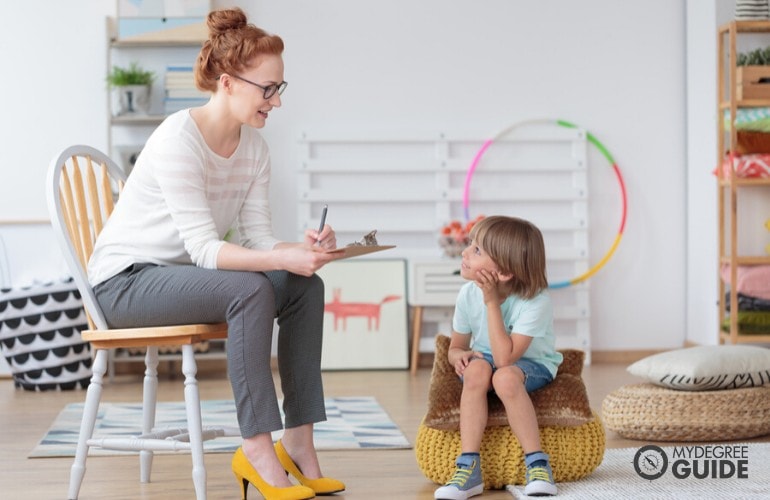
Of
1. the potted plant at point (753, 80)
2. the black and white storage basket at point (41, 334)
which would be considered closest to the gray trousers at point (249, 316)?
the black and white storage basket at point (41, 334)

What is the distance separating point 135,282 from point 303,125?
9.98 feet

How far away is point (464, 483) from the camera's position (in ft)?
8.29

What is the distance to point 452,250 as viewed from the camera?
206 inches

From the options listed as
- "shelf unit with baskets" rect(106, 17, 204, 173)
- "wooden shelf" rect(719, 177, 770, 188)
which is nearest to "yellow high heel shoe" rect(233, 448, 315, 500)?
"wooden shelf" rect(719, 177, 770, 188)

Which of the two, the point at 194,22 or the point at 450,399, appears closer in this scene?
the point at 450,399

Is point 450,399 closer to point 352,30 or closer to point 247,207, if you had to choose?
point 247,207

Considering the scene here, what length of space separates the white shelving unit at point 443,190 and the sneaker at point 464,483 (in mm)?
2843

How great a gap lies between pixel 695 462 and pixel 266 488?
1115 mm

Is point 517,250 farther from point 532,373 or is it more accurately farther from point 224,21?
point 224,21

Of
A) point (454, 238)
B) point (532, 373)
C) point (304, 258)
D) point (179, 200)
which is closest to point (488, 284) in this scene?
point (532, 373)

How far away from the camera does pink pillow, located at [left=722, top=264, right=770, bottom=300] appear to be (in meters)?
4.72

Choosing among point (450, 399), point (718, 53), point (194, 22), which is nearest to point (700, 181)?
Answer: point (718, 53)

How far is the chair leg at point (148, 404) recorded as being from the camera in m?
2.74

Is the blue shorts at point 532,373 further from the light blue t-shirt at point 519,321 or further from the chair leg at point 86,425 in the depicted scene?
the chair leg at point 86,425
